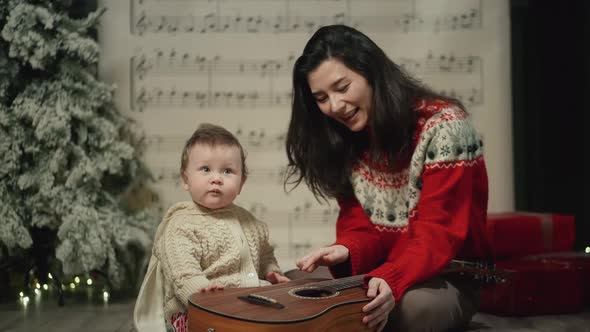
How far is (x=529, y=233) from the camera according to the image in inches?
95.5

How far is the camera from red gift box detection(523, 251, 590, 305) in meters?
2.24

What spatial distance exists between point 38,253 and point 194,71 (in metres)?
1.09

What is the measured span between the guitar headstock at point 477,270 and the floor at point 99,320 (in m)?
0.22

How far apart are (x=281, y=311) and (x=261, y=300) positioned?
88mm

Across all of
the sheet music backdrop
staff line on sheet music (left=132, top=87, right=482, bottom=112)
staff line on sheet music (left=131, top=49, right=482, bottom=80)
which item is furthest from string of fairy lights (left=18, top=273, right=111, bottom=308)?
staff line on sheet music (left=131, top=49, right=482, bottom=80)

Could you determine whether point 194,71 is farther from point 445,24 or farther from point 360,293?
point 360,293

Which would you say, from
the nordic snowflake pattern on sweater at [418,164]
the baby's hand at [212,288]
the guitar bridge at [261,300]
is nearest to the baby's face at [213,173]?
the baby's hand at [212,288]

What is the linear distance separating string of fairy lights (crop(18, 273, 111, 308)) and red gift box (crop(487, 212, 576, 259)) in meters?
1.67

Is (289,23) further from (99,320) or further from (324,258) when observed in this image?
(99,320)

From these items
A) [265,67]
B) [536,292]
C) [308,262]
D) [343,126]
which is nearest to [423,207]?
[308,262]

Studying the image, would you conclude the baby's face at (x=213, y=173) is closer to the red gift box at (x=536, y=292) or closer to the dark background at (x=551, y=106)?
the red gift box at (x=536, y=292)

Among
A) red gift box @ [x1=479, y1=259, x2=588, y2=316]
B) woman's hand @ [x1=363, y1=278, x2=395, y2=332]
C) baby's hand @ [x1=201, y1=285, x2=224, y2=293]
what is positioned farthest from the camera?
red gift box @ [x1=479, y1=259, x2=588, y2=316]

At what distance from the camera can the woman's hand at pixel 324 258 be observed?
160cm

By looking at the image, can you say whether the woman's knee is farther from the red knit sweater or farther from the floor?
the floor
